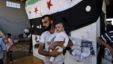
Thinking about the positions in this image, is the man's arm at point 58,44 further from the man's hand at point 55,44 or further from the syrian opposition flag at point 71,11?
the syrian opposition flag at point 71,11

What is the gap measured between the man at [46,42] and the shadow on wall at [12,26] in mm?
3859

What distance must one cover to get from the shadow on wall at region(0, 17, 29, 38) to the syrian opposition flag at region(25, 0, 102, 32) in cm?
360

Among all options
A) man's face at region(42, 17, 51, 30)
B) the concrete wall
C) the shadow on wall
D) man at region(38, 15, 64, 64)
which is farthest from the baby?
the shadow on wall

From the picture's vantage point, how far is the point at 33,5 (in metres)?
7.45

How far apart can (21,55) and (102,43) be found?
11.3ft

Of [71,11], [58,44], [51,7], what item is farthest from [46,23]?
[71,11]

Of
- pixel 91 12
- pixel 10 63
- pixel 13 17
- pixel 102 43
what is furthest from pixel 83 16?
pixel 13 17

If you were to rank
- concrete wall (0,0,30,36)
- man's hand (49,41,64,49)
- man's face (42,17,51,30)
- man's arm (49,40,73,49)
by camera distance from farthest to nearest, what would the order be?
concrete wall (0,0,30,36), man's face (42,17,51,30), man's hand (49,41,64,49), man's arm (49,40,73,49)

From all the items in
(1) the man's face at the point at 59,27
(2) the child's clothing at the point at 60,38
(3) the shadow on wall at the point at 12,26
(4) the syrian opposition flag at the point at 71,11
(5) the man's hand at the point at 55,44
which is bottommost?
(3) the shadow on wall at the point at 12,26

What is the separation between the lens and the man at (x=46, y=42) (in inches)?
261

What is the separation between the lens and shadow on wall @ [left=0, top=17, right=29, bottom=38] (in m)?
10.9

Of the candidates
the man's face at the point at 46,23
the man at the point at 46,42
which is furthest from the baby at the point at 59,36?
the man's face at the point at 46,23

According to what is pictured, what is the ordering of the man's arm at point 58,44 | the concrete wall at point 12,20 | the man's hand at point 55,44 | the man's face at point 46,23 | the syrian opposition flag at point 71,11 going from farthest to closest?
1. the concrete wall at point 12,20
2. the man's face at point 46,23
3. the man's hand at point 55,44
4. the man's arm at point 58,44
5. the syrian opposition flag at point 71,11

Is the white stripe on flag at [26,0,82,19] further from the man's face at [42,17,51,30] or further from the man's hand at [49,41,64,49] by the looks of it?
the man's hand at [49,41,64,49]
